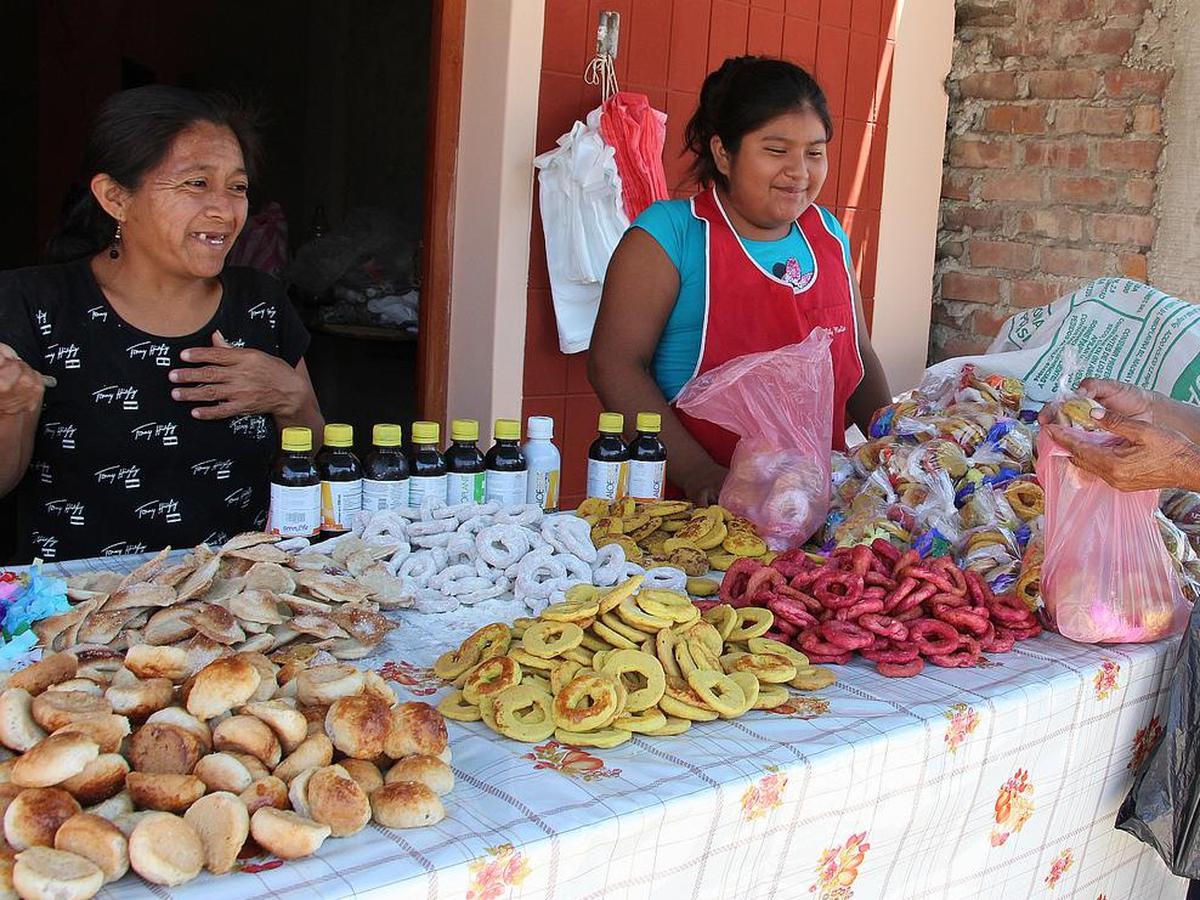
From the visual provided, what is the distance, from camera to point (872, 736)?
5.00 feet

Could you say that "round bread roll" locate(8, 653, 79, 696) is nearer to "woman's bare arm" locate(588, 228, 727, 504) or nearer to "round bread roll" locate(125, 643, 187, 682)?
"round bread roll" locate(125, 643, 187, 682)

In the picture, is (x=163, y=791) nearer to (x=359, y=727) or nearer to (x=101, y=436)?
(x=359, y=727)

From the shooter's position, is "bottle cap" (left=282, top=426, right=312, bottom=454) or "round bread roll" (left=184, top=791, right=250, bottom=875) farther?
"bottle cap" (left=282, top=426, right=312, bottom=454)

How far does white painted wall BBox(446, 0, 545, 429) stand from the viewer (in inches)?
155

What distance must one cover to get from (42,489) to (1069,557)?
1.92m

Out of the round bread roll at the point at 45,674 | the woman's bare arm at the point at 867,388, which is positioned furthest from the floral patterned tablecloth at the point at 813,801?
the woman's bare arm at the point at 867,388

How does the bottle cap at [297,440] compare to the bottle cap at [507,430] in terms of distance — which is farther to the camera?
the bottle cap at [507,430]

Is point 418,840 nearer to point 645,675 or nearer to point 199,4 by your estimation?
point 645,675

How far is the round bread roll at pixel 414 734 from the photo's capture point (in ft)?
4.20

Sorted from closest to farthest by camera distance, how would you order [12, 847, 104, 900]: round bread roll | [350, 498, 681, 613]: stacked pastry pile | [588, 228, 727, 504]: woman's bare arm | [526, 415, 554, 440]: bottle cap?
[12, 847, 104, 900]: round bread roll → [350, 498, 681, 613]: stacked pastry pile → [526, 415, 554, 440]: bottle cap → [588, 228, 727, 504]: woman's bare arm

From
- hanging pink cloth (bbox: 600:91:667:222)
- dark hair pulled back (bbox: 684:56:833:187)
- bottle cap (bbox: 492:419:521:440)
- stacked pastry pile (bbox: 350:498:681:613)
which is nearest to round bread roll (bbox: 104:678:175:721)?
stacked pastry pile (bbox: 350:498:681:613)

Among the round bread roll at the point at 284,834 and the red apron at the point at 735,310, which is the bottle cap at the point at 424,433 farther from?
the round bread roll at the point at 284,834

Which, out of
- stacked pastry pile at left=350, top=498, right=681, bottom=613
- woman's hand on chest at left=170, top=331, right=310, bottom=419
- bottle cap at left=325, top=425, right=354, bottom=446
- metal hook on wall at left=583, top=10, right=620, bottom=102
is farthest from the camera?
metal hook on wall at left=583, top=10, right=620, bottom=102

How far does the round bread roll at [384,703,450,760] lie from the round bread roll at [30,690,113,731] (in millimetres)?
286
